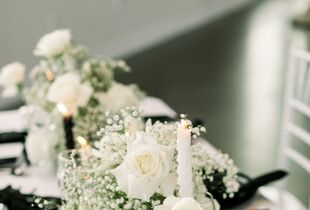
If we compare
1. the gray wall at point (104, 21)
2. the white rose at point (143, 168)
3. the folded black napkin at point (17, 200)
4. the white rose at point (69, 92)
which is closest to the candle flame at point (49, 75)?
the white rose at point (69, 92)

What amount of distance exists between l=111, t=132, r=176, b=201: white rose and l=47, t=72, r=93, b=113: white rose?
1.90 feet

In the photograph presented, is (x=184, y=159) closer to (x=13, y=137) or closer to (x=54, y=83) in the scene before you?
(x=54, y=83)

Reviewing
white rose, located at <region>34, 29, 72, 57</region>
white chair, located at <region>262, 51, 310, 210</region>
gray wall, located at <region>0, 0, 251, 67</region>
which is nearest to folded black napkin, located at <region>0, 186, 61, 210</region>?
white rose, located at <region>34, 29, 72, 57</region>

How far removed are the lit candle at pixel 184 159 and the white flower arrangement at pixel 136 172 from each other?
0.09 feet

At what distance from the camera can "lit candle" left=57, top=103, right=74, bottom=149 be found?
1.58 m

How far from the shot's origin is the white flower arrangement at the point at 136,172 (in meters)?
1.01

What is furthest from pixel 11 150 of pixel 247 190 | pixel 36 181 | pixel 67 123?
pixel 247 190

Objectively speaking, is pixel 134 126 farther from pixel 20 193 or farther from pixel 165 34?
pixel 165 34

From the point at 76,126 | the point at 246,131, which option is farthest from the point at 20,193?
the point at 246,131

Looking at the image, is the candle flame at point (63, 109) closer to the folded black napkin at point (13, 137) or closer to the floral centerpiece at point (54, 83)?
the floral centerpiece at point (54, 83)

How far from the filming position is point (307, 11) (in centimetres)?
606

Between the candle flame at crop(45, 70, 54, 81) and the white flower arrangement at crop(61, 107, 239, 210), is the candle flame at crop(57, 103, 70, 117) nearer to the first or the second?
the candle flame at crop(45, 70, 54, 81)

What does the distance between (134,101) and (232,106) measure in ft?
8.04

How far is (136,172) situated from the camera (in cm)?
101
